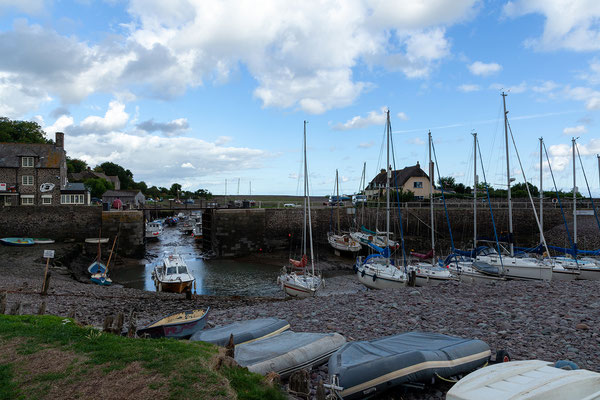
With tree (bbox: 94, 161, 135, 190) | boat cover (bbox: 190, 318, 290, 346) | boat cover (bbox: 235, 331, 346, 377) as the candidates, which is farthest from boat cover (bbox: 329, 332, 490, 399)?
tree (bbox: 94, 161, 135, 190)

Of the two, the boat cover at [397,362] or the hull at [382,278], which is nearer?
the boat cover at [397,362]

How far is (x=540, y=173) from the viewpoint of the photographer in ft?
118

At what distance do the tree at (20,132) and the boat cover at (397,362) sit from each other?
86587 mm

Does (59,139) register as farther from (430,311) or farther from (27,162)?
(430,311)

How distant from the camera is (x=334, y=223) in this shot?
5241cm

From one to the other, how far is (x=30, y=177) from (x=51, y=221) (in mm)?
7458

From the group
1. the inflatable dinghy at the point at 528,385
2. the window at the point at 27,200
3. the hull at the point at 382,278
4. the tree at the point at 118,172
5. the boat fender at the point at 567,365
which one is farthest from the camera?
the tree at the point at 118,172

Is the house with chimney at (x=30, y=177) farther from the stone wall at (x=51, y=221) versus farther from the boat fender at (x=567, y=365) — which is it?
the boat fender at (x=567, y=365)

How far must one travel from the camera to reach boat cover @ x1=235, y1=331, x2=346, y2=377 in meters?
8.42

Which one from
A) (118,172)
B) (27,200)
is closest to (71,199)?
(27,200)

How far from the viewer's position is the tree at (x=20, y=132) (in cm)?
7644

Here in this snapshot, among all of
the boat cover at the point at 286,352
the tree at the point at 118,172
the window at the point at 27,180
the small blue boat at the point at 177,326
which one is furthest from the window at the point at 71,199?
the tree at the point at 118,172

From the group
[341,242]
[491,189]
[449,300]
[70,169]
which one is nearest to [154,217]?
[70,169]

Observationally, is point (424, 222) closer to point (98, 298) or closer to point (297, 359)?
point (98, 298)
